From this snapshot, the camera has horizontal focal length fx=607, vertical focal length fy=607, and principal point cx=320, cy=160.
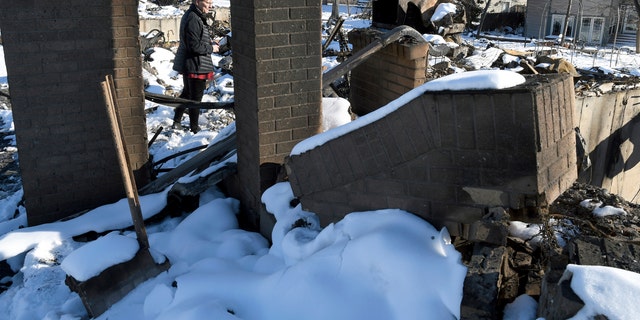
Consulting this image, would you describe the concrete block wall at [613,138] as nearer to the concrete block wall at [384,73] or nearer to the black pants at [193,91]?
the concrete block wall at [384,73]

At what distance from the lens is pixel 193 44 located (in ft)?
25.0

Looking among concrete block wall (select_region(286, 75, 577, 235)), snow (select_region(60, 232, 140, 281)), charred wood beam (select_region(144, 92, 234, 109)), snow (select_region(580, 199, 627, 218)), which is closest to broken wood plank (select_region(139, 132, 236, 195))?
charred wood beam (select_region(144, 92, 234, 109))

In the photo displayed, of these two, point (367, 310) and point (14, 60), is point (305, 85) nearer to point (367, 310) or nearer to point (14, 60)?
point (367, 310)

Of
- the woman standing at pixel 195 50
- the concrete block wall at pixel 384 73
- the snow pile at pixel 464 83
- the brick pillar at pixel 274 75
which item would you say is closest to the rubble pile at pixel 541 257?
the snow pile at pixel 464 83

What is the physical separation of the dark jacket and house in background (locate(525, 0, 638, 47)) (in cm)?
2167

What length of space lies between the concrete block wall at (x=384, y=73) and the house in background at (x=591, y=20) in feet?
72.8

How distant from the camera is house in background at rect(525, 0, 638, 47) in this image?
87.7 feet

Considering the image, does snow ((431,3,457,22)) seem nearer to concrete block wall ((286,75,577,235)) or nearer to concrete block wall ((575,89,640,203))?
concrete block wall ((575,89,640,203))

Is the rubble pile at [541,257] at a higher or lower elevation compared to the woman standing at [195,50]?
lower

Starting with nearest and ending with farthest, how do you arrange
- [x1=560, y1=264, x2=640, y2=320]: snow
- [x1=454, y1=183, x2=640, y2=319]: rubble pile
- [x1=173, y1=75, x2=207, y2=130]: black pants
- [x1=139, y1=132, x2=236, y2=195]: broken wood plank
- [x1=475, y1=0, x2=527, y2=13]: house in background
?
[x1=560, y1=264, x2=640, y2=320]: snow, [x1=454, y1=183, x2=640, y2=319]: rubble pile, [x1=139, y1=132, x2=236, y2=195]: broken wood plank, [x1=173, y1=75, x2=207, y2=130]: black pants, [x1=475, y1=0, x2=527, y2=13]: house in background

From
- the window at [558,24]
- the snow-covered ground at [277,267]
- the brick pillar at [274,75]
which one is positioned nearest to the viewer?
the snow-covered ground at [277,267]

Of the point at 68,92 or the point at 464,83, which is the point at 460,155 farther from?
the point at 68,92

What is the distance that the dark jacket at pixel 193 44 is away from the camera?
756cm

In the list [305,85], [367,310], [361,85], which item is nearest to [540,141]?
[367,310]
